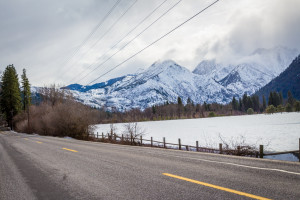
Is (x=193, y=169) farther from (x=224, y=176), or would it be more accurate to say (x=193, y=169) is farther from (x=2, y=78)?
(x=2, y=78)

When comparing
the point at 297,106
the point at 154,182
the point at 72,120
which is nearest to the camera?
the point at 154,182

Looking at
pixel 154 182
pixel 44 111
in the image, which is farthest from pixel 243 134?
pixel 44 111

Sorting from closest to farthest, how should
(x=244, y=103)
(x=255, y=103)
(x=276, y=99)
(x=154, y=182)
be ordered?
(x=154, y=182), (x=276, y=99), (x=255, y=103), (x=244, y=103)

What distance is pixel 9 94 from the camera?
2260 inches

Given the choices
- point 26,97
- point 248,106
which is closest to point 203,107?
point 248,106

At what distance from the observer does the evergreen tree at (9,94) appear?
5741cm

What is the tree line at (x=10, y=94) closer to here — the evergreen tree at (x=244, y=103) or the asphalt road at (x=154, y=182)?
A: the asphalt road at (x=154, y=182)

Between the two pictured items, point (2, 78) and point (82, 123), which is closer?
point (82, 123)

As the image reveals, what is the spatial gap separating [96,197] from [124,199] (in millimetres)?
626

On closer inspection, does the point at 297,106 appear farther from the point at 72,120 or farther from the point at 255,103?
the point at 72,120

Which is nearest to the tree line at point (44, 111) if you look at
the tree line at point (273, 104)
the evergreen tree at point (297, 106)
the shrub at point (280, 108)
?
the evergreen tree at point (297, 106)

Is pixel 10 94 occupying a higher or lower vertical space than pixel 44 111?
higher

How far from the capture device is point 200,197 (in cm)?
396

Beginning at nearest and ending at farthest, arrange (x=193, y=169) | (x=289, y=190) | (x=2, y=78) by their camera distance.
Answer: (x=289, y=190) < (x=193, y=169) < (x=2, y=78)
